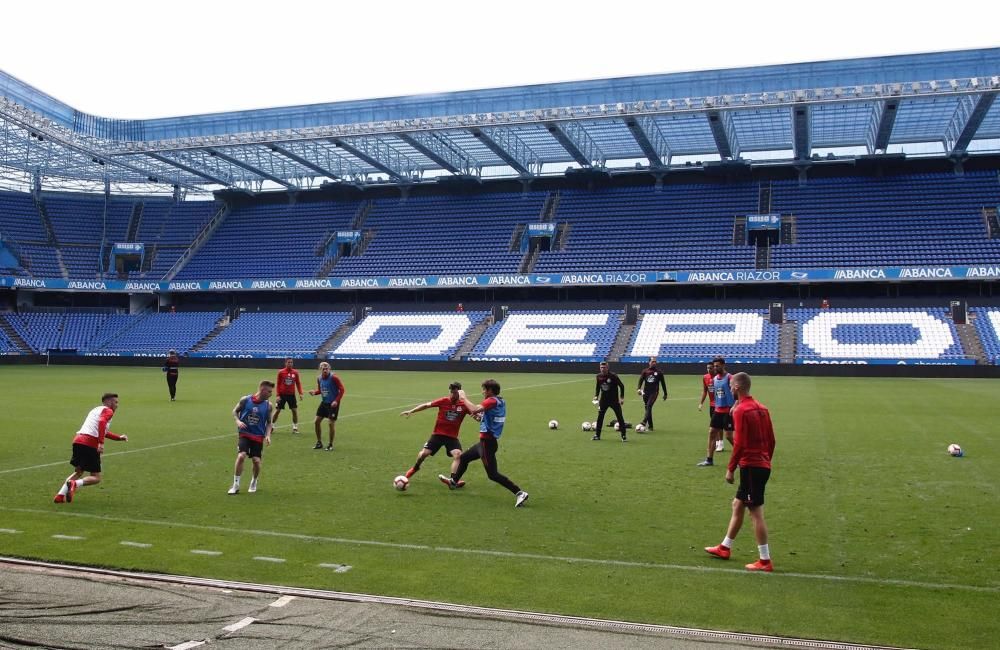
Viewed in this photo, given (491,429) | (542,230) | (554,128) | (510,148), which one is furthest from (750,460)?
(542,230)

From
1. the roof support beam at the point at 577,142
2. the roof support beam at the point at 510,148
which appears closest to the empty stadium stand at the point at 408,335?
the roof support beam at the point at 510,148

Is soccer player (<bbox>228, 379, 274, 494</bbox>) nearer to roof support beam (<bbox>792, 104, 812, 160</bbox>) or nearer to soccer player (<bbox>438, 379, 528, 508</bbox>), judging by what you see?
soccer player (<bbox>438, 379, 528, 508</bbox>)

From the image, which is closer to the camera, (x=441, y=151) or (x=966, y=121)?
(x=966, y=121)

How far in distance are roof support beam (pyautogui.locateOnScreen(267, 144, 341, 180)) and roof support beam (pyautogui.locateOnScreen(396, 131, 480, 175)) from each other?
7.35 metres

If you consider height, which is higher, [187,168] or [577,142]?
[577,142]

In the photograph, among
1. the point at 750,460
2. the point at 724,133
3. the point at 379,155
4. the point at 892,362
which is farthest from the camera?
the point at 379,155

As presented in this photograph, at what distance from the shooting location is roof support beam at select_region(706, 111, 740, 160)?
4584 cm

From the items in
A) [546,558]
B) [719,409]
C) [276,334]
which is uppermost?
[276,334]

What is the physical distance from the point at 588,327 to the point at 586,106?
1305 cm

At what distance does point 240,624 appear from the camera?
667cm

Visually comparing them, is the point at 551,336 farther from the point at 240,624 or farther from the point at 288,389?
the point at 240,624

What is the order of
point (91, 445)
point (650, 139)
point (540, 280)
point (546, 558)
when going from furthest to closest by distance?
point (540, 280)
point (650, 139)
point (91, 445)
point (546, 558)

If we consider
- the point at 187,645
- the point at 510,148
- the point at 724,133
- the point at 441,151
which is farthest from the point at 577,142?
the point at 187,645

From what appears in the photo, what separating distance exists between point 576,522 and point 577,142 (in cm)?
4410
